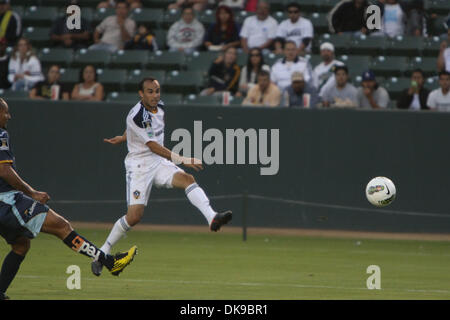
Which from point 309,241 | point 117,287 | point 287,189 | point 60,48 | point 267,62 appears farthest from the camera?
point 60,48

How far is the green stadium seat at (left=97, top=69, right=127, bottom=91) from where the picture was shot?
21047 millimetres

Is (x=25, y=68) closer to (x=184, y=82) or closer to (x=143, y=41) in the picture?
(x=143, y=41)

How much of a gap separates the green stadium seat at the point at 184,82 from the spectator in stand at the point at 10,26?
12.6ft

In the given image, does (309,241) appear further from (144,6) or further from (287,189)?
(144,6)

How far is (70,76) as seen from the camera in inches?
827

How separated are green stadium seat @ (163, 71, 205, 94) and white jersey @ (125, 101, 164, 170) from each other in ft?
24.8

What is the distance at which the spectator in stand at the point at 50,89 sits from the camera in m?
20.0

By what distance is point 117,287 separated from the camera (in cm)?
1168

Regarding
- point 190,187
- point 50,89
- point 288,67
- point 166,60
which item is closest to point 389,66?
point 288,67

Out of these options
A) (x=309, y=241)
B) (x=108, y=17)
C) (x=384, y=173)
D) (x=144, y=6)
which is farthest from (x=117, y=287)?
Result: (x=144, y=6)

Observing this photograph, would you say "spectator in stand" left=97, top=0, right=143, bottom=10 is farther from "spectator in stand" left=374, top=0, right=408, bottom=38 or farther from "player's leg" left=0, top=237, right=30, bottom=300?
"player's leg" left=0, top=237, right=30, bottom=300

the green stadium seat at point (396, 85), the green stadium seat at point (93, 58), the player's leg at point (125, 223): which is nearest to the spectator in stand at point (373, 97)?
the green stadium seat at point (396, 85)

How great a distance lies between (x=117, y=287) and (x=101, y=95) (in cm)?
877

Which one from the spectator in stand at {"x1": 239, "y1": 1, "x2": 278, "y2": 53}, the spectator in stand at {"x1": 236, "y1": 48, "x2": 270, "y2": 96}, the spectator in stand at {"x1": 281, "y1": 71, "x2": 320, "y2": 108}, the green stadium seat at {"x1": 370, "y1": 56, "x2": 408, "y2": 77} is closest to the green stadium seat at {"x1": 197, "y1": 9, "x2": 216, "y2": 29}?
the spectator in stand at {"x1": 239, "y1": 1, "x2": 278, "y2": 53}
